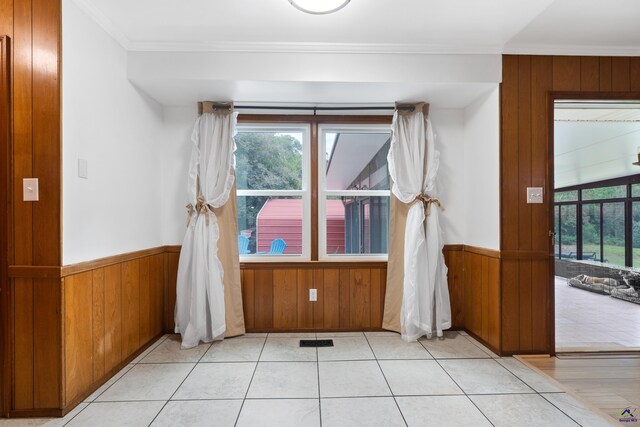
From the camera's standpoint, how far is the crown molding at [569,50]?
248cm

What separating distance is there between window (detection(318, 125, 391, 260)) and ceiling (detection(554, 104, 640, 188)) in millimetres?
1678

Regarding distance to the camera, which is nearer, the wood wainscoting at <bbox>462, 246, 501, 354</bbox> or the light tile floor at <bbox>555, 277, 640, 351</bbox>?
the wood wainscoting at <bbox>462, 246, 501, 354</bbox>

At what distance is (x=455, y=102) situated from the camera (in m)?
2.95

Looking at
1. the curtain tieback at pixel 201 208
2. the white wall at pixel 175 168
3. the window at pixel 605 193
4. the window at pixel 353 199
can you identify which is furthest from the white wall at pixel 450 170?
the window at pixel 605 193

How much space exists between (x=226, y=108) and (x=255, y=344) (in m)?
2.10

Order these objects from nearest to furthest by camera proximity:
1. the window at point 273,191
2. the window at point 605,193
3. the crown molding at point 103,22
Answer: the crown molding at point 103,22, the window at point 273,191, the window at point 605,193

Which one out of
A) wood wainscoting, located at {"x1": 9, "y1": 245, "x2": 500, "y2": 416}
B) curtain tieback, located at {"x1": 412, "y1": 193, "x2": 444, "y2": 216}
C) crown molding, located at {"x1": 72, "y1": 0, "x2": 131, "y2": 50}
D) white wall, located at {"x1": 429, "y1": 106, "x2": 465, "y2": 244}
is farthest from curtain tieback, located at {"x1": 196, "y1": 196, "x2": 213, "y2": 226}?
white wall, located at {"x1": 429, "y1": 106, "x2": 465, "y2": 244}

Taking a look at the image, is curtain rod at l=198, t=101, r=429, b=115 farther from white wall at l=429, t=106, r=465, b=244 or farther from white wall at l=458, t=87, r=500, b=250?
white wall at l=458, t=87, r=500, b=250

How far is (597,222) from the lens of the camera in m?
6.72

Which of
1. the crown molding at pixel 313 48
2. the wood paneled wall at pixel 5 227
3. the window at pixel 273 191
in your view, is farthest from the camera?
the window at pixel 273 191

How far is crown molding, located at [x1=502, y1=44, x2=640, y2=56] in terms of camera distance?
2.48 metres

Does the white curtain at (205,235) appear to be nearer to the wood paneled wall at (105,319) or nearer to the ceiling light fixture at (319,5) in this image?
the wood paneled wall at (105,319)

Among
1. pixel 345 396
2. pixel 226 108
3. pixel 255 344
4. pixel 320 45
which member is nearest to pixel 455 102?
pixel 320 45

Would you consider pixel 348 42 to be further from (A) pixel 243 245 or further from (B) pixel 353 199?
(A) pixel 243 245
